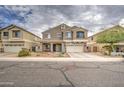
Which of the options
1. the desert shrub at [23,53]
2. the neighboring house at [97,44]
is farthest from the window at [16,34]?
the neighboring house at [97,44]

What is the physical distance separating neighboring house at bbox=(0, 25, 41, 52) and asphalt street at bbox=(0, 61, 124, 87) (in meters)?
0.49

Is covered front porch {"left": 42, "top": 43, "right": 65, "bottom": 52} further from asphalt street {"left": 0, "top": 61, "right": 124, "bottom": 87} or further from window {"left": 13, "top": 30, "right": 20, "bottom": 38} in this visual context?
window {"left": 13, "top": 30, "right": 20, "bottom": 38}

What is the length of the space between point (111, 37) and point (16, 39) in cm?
308

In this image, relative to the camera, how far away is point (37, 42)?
5.81 m

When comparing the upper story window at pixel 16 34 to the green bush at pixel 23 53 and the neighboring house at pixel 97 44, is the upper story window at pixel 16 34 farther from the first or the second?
the neighboring house at pixel 97 44

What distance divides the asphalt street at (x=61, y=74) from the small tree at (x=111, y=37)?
696 mm

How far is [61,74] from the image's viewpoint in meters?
5.03

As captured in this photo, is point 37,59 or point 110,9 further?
point 37,59

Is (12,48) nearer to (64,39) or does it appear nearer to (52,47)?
(52,47)

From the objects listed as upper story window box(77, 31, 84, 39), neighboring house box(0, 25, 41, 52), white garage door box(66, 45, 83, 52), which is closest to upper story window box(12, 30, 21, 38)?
neighboring house box(0, 25, 41, 52)

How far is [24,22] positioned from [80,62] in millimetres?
2200
